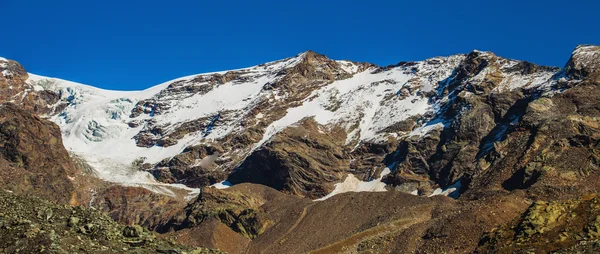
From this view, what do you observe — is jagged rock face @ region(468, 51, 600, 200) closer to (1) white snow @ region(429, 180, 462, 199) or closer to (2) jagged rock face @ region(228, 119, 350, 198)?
(1) white snow @ region(429, 180, 462, 199)

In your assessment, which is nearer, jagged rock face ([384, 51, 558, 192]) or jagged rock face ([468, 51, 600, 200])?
jagged rock face ([468, 51, 600, 200])

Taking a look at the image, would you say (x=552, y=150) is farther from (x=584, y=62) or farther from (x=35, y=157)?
(x=35, y=157)

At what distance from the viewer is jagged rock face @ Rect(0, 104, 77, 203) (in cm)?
15369

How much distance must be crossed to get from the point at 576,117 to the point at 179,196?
107 metres

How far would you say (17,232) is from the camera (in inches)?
1607

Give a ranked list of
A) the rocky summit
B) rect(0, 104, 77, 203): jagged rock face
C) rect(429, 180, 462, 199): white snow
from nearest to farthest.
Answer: the rocky summit < rect(0, 104, 77, 203): jagged rock face < rect(429, 180, 462, 199): white snow

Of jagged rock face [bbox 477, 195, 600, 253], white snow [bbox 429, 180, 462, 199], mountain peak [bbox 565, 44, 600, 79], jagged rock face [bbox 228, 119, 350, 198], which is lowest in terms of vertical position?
jagged rock face [bbox 477, 195, 600, 253]

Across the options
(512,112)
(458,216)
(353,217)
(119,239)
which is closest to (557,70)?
(512,112)

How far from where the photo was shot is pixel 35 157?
6850 inches

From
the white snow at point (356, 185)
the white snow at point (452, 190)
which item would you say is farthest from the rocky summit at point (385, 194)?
the white snow at point (452, 190)

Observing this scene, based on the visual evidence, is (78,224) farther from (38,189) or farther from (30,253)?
(38,189)

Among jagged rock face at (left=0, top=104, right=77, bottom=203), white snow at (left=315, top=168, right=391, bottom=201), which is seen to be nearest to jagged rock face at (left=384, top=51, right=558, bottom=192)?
white snow at (left=315, top=168, right=391, bottom=201)

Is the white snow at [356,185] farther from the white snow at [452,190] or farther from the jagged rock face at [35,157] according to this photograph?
the jagged rock face at [35,157]

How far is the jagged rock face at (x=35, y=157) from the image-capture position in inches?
6051
